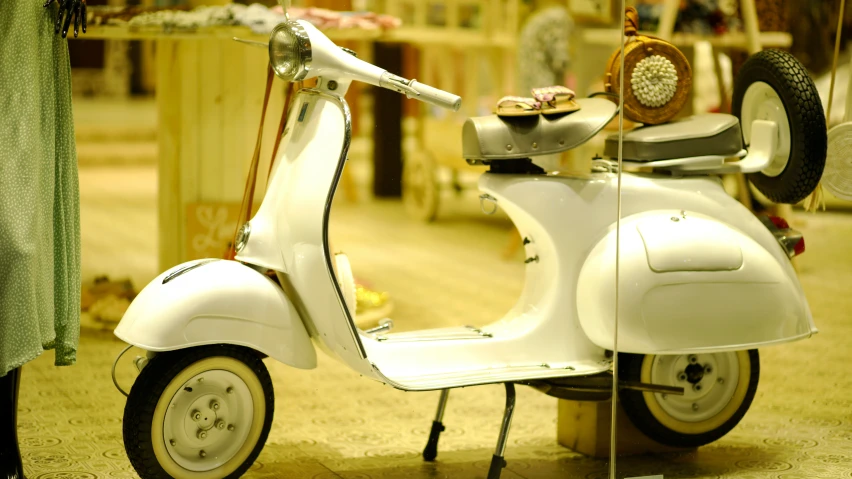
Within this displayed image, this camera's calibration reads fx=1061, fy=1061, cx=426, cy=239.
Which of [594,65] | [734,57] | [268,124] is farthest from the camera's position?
[594,65]

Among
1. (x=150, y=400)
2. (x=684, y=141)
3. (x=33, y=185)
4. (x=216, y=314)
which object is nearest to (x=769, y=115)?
(x=684, y=141)

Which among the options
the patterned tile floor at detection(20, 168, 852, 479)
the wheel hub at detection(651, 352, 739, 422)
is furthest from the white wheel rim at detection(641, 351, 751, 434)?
the patterned tile floor at detection(20, 168, 852, 479)

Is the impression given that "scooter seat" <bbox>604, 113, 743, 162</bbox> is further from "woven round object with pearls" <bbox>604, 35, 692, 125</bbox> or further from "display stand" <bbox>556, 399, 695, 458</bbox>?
"display stand" <bbox>556, 399, 695, 458</bbox>

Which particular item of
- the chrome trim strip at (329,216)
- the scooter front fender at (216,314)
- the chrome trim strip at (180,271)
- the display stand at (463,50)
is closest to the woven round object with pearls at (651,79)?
the chrome trim strip at (329,216)

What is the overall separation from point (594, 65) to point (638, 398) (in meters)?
2.80

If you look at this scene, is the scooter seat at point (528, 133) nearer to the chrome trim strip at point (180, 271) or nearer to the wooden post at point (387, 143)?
the chrome trim strip at point (180, 271)

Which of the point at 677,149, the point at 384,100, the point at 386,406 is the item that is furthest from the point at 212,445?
the point at 384,100

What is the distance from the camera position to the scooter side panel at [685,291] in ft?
8.04

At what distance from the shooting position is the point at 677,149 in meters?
2.59

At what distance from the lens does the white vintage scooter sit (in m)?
2.22

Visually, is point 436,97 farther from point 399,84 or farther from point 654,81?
point 654,81

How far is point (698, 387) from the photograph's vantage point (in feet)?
8.72

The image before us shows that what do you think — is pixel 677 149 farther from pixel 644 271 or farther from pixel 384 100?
pixel 384 100

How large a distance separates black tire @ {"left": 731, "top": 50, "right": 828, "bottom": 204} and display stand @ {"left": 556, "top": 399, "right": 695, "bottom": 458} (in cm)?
70
